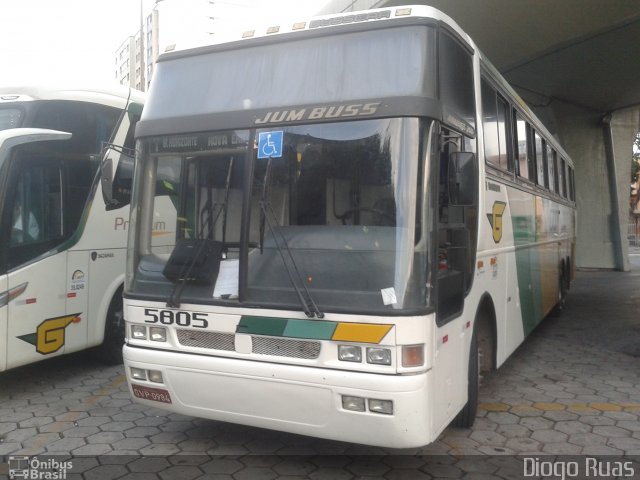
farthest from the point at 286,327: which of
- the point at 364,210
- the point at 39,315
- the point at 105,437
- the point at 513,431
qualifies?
the point at 39,315

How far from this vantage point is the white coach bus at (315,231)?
12.0 feet

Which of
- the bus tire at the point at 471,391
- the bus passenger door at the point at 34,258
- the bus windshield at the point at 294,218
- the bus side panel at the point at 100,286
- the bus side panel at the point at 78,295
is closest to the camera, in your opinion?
the bus windshield at the point at 294,218

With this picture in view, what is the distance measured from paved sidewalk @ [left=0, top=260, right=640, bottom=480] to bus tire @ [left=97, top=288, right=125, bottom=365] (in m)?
0.16

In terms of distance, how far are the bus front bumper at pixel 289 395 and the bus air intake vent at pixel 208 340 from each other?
83 millimetres

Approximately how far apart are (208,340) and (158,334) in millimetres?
439

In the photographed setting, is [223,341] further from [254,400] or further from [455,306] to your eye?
[455,306]

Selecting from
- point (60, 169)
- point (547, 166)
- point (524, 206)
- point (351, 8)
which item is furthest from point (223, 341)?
point (351, 8)

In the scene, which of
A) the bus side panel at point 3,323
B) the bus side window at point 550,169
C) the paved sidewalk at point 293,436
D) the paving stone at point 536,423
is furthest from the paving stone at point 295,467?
the bus side window at point 550,169

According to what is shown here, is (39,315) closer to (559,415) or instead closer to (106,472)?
(106,472)

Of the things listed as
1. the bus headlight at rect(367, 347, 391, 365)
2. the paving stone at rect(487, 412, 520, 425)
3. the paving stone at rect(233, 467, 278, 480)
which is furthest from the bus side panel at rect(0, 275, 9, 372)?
the paving stone at rect(487, 412, 520, 425)

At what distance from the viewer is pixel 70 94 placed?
6453 mm

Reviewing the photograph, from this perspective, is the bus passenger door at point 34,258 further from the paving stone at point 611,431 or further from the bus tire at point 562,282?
the bus tire at point 562,282

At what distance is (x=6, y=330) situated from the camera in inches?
219

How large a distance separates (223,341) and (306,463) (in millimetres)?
1109
